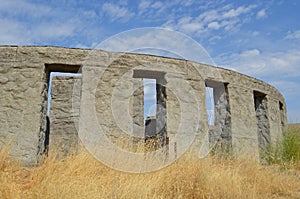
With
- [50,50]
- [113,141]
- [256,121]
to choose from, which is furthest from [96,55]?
[256,121]

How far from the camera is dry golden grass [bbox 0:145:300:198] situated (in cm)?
329

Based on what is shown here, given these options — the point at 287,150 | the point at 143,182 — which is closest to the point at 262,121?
the point at 287,150

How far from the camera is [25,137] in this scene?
241 inches

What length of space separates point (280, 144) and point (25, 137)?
6046 mm

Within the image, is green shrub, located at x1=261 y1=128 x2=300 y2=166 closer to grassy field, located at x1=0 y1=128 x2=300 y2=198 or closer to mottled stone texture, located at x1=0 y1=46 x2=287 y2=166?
mottled stone texture, located at x1=0 y1=46 x2=287 y2=166

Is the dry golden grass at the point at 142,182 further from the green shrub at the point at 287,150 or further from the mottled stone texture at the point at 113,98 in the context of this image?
the green shrub at the point at 287,150

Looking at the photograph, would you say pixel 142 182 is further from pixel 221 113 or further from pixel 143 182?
pixel 221 113

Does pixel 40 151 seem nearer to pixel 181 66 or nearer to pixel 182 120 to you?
pixel 182 120

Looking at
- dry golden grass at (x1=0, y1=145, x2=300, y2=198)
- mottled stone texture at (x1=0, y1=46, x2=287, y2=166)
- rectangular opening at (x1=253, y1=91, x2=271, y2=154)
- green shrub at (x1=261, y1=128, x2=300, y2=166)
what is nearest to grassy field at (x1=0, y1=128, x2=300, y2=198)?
dry golden grass at (x1=0, y1=145, x2=300, y2=198)

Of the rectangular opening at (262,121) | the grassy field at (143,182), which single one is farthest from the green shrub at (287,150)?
the grassy field at (143,182)

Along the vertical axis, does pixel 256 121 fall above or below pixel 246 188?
above

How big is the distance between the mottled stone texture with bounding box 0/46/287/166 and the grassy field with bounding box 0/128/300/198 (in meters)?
1.06

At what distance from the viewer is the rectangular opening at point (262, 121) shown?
9.02m

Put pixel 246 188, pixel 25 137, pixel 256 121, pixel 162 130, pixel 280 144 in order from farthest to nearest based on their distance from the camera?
pixel 256 121 → pixel 280 144 → pixel 162 130 → pixel 25 137 → pixel 246 188
